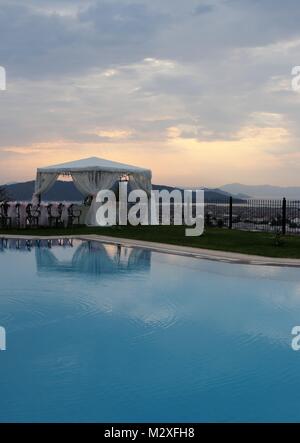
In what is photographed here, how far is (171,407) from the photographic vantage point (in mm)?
3982

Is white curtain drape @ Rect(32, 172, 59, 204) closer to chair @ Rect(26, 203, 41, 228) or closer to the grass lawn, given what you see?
chair @ Rect(26, 203, 41, 228)

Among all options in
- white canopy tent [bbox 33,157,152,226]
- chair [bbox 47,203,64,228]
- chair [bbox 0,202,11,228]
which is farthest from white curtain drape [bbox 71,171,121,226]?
chair [bbox 0,202,11,228]

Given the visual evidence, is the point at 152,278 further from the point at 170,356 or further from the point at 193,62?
the point at 193,62

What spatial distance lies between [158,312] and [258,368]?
7.39ft

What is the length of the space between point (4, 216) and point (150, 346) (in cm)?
1455

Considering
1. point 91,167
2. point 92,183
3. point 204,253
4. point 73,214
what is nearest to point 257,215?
point 92,183

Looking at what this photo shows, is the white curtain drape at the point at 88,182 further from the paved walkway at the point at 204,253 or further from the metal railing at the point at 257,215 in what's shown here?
the paved walkway at the point at 204,253

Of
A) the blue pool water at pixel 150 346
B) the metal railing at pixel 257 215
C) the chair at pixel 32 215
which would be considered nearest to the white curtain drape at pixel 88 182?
the chair at pixel 32 215

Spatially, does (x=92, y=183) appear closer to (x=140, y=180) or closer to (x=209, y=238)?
(x=140, y=180)

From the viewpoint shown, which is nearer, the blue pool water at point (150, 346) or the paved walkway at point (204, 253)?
the blue pool water at point (150, 346)

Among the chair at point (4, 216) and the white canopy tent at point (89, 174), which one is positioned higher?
the white canopy tent at point (89, 174)

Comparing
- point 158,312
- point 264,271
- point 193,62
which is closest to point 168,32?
point 193,62

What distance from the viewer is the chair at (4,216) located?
18719 millimetres

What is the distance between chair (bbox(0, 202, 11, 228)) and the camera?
737 inches
